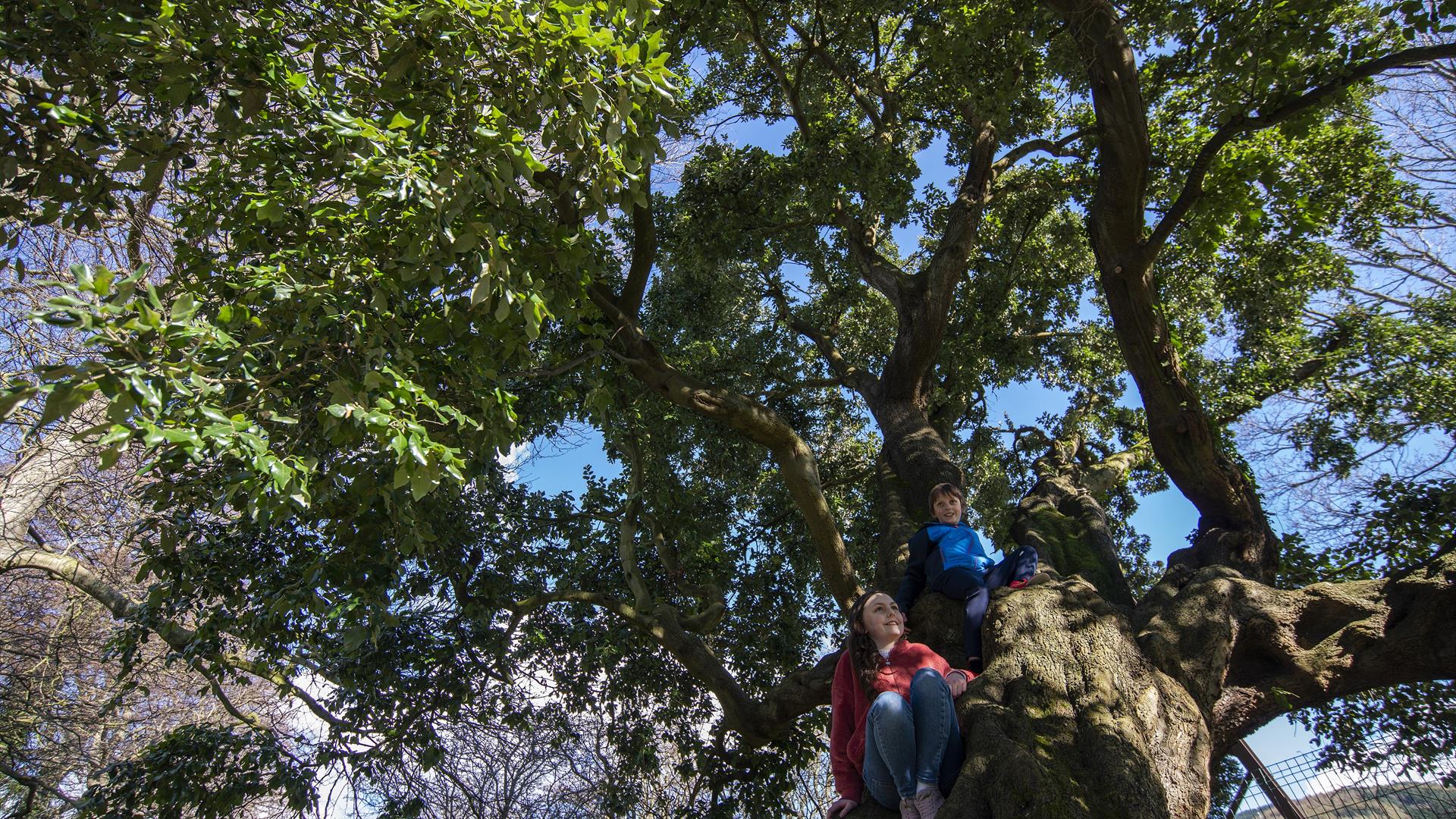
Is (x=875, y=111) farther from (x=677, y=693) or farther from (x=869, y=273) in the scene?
(x=677, y=693)

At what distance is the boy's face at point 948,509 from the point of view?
5582 mm

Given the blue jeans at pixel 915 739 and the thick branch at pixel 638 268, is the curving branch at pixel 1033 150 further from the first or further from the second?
the blue jeans at pixel 915 739

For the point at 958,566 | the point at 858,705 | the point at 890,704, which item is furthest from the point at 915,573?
the point at 890,704

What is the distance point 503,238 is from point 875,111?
6054 millimetres

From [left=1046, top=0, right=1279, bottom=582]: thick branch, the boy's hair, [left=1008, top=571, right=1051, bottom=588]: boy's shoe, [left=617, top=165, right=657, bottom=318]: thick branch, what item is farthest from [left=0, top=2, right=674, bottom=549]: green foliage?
[left=1046, top=0, right=1279, bottom=582]: thick branch

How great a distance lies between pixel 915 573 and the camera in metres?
5.70

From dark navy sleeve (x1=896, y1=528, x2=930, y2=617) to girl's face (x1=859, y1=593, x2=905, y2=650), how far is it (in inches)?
38.8

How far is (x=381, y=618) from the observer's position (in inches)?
182

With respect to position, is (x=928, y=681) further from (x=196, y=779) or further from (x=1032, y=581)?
(x=196, y=779)

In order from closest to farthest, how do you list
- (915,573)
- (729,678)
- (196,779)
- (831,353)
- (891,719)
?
(891,719)
(915,573)
(196,779)
(729,678)
(831,353)

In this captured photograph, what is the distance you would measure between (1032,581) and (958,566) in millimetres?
477

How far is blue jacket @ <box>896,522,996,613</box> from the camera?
5.48 meters

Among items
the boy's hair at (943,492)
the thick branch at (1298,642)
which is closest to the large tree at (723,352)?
the thick branch at (1298,642)

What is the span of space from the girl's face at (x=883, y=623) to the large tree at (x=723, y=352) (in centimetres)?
49
